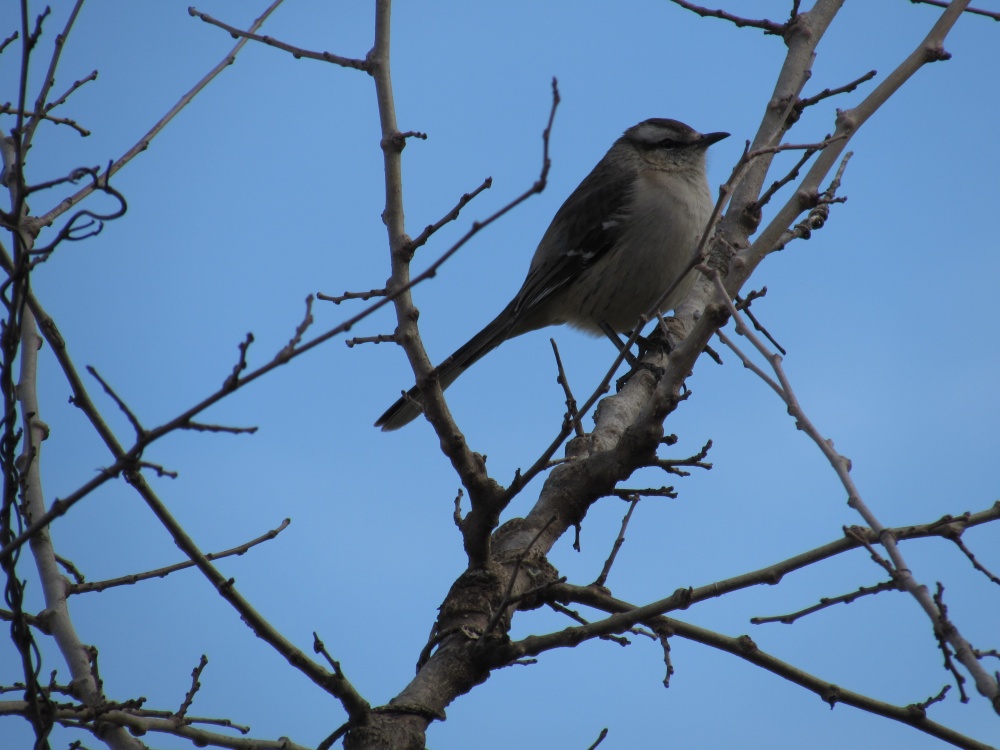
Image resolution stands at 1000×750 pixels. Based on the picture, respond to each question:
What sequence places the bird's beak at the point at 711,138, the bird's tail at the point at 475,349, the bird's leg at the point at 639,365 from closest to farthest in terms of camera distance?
1. the bird's leg at the point at 639,365
2. the bird's tail at the point at 475,349
3. the bird's beak at the point at 711,138

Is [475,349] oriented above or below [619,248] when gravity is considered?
below

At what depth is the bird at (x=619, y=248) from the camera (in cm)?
618

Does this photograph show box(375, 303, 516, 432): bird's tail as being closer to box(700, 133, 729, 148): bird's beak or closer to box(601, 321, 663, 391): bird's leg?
box(601, 321, 663, 391): bird's leg

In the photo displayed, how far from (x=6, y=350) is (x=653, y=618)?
6.43 feet

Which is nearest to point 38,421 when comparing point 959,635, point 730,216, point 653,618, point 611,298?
point 653,618

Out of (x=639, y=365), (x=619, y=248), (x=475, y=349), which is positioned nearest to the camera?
(x=639, y=365)

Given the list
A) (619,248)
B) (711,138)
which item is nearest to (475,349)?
(619,248)

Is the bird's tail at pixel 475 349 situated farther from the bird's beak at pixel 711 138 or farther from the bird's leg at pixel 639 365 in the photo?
the bird's beak at pixel 711 138

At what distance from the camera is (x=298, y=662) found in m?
2.63

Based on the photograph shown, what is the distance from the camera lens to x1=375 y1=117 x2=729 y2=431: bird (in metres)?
6.18

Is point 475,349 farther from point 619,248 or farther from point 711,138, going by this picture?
point 711,138

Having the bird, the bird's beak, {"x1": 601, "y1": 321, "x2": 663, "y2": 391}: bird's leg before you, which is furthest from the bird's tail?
the bird's beak

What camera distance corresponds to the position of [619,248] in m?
6.35

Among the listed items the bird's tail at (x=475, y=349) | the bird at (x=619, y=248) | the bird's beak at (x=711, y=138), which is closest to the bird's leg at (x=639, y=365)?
the bird at (x=619, y=248)
